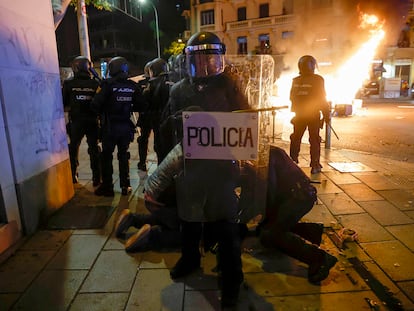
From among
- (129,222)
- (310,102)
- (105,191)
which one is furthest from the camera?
(310,102)

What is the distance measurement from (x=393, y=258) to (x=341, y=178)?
267 cm

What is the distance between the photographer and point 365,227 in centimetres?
398

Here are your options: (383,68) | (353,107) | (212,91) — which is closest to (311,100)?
(212,91)

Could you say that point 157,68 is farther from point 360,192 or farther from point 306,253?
point 306,253

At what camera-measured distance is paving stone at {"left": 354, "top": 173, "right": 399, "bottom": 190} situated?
5344mm

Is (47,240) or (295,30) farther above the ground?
Answer: (295,30)

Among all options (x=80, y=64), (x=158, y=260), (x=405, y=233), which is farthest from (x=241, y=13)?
(x=158, y=260)

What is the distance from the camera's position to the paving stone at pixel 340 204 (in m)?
4.46

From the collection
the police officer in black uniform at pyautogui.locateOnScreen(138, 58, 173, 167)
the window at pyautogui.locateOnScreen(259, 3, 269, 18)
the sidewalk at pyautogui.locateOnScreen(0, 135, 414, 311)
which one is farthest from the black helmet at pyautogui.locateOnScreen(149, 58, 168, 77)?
the window at pyautogui.locateOnScreen(259, 3, 269, 18)

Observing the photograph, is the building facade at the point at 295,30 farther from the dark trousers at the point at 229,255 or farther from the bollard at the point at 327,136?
the dark trousers at the point at 229,255

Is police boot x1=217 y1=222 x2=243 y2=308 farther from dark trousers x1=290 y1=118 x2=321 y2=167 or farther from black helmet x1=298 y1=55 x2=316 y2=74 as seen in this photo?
black helmet x1=298 y1=55 x2=316 y2=74

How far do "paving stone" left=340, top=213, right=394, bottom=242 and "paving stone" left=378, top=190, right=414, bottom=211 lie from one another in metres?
0.67

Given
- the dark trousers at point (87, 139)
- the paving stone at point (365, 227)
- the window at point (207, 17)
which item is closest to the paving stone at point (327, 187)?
the paving stone at point (365, 227)

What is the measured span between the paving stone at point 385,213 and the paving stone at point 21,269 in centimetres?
380
